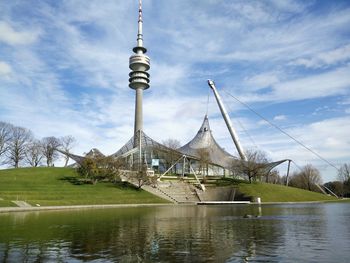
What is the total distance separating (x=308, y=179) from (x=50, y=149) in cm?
8119

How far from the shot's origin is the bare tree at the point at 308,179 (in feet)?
392

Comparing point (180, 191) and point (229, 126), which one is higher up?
point (229, 126)

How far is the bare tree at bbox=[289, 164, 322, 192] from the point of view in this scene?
119 metres

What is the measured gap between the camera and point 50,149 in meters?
106

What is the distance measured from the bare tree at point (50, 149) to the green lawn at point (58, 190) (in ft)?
74.2

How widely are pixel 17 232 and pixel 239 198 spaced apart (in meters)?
61.6

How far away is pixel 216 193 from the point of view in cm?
8112

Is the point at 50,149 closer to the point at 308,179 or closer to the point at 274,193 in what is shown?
the point at 274,193

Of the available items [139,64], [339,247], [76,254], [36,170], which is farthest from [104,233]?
[139,64]

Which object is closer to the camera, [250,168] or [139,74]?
[250,168]

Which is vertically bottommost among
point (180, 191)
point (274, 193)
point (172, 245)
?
point (172, 245)

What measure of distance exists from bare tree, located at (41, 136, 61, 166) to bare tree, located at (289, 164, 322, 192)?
78.8 m

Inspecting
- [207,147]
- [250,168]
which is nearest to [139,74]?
[207,147]

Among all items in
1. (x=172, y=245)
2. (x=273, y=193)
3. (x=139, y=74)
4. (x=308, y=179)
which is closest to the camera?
(x=172, y=245)
